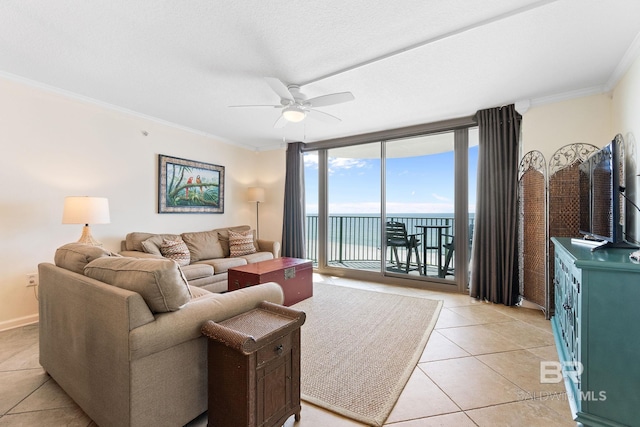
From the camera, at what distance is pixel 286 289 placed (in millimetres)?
3309

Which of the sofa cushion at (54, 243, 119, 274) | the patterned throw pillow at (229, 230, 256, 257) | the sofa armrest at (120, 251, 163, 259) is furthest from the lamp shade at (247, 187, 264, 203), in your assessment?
the sofa cushion at (54, 243, 119, 274)

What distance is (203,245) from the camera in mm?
4129

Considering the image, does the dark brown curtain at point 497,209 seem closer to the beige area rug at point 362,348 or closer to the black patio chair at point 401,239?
the beige area rug at point 362,348

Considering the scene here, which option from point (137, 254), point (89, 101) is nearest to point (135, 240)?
point (137, 254)

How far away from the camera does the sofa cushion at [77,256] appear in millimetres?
1667

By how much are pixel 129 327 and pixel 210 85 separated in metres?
2.56

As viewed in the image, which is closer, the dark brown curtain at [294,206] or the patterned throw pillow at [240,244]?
the patterned throw pillow at [240,244]

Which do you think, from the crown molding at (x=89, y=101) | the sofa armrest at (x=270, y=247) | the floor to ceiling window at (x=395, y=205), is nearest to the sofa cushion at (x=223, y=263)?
the sofa armrest at (x=270, y=247)

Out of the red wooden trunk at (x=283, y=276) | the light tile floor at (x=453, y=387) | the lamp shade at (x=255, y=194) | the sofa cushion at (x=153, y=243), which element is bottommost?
the light tile floor at (x=453, y=387)

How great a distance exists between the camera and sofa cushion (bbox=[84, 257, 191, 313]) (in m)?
1.27

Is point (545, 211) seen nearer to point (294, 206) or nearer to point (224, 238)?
point (294, 206)

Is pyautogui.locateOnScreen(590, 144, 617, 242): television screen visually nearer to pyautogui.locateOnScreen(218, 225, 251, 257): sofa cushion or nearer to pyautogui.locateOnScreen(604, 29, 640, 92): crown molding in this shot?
pyautogui.locateOnScreen(604, 29, 640, 92): crown molding

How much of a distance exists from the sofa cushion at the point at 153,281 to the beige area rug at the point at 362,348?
1.02 metres

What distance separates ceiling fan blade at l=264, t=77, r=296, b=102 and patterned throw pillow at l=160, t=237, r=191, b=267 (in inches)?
97.2
